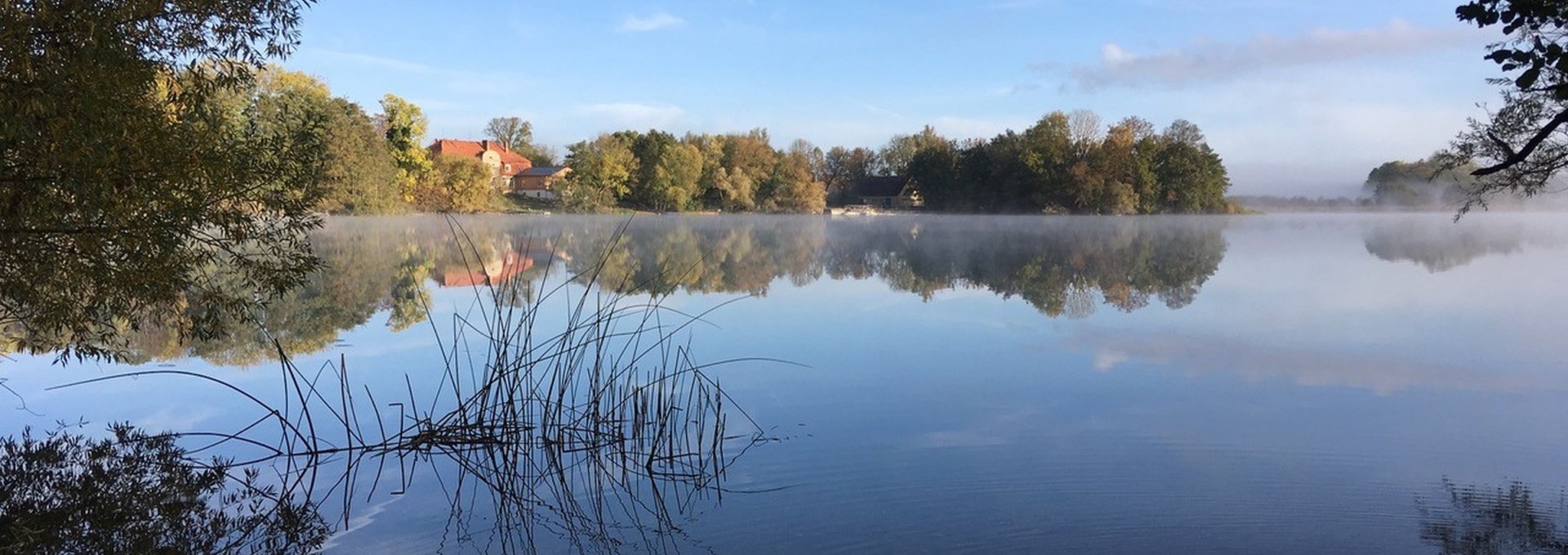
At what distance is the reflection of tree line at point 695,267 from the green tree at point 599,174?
24443mm

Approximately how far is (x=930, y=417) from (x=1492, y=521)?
308 cm

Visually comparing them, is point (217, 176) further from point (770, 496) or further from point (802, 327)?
point (802, 327)

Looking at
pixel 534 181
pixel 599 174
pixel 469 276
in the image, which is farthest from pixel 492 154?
pixel 469 276

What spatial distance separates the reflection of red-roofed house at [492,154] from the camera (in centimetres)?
7725

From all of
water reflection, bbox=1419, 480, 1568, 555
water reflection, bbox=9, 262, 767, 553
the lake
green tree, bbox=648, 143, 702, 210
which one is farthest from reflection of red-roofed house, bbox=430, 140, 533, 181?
water reflection, bbox=1419, 480, 1568, 555

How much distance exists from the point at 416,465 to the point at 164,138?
6.92ft

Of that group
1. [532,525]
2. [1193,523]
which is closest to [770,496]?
[532,525]

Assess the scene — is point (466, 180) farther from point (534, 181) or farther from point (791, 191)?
point (791, 191)

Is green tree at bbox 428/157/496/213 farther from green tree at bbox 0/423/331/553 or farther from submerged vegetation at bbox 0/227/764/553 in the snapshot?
green tree at bbox 0/423/331/553

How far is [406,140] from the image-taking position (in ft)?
177

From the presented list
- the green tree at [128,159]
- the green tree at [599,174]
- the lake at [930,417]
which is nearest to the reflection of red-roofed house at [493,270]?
the lake at [930,417]

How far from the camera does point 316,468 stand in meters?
5.36

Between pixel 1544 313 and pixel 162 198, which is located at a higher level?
pixel 162 198

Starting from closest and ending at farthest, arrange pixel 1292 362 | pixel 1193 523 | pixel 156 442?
pixel 1193 523 → pixel 156 442 → pixel 1292 362
